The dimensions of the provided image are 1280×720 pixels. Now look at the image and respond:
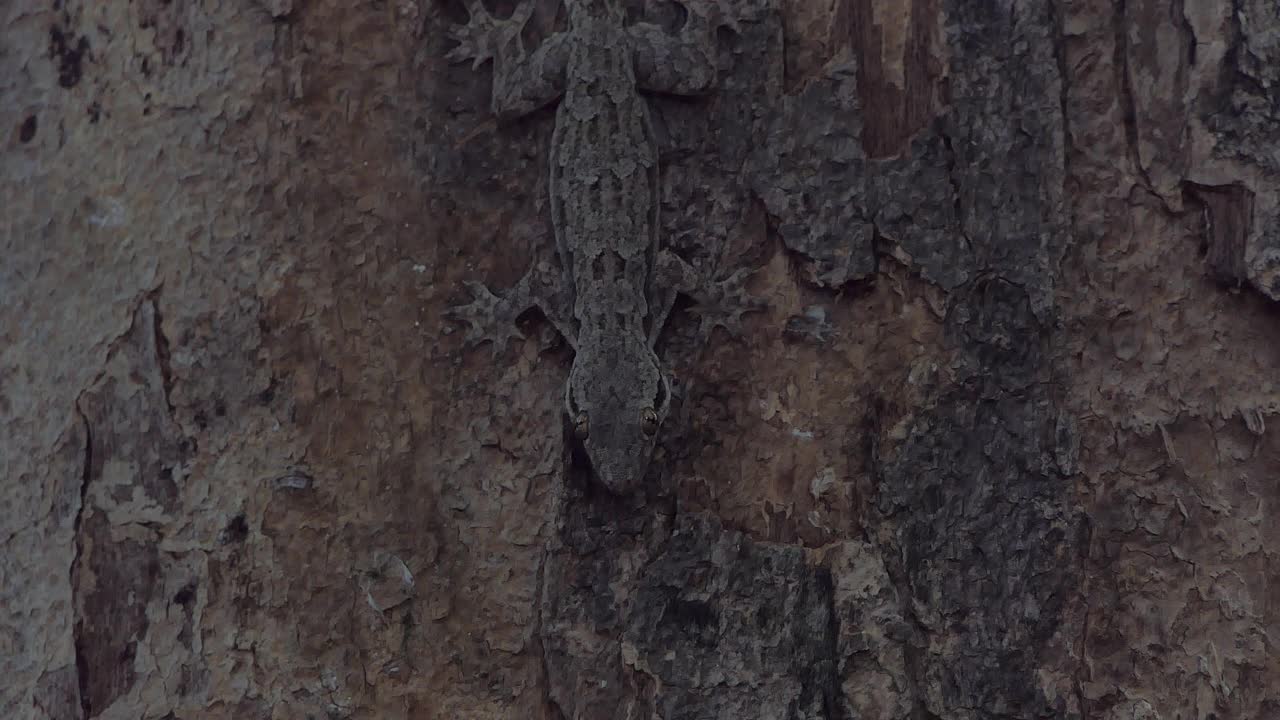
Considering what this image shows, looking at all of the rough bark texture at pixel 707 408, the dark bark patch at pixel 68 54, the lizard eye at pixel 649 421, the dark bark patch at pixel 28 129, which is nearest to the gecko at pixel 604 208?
the lizard eye at pixel 649 421

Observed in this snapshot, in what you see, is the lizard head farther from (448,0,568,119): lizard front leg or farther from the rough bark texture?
(448,0,568,119): lizard front leg

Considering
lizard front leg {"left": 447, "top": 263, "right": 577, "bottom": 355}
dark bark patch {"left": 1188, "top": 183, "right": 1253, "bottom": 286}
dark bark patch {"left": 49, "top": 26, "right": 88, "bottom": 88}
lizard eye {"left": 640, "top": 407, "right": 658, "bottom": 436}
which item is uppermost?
dark bark patch {"left": 49, "top": 26, "right": 88, "bottom": 88}

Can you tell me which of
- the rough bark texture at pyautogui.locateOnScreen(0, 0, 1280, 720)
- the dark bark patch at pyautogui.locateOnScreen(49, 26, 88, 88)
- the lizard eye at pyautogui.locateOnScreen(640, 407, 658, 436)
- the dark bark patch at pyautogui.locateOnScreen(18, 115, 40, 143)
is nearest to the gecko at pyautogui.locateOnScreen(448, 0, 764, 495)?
the lizard eye at pyautogui.locateOnScreen(640, 407, 658, 436)

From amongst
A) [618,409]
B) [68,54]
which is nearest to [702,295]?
[618,409]

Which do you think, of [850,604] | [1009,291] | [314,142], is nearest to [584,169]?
[314,142]

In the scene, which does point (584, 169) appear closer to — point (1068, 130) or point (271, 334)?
point (271, 334)

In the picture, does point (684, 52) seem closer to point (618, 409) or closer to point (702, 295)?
point (702, 295)

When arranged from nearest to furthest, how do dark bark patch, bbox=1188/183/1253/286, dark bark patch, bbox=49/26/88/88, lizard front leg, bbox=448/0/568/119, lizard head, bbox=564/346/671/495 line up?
1. dark bark patch, bbox=1188/183/1253/286
2. dark bark patch, bbox=49/26/88/88
3. lizard head, bbox=564/346/671/495
4. lizard front leg, bbox=448/0/568/119
